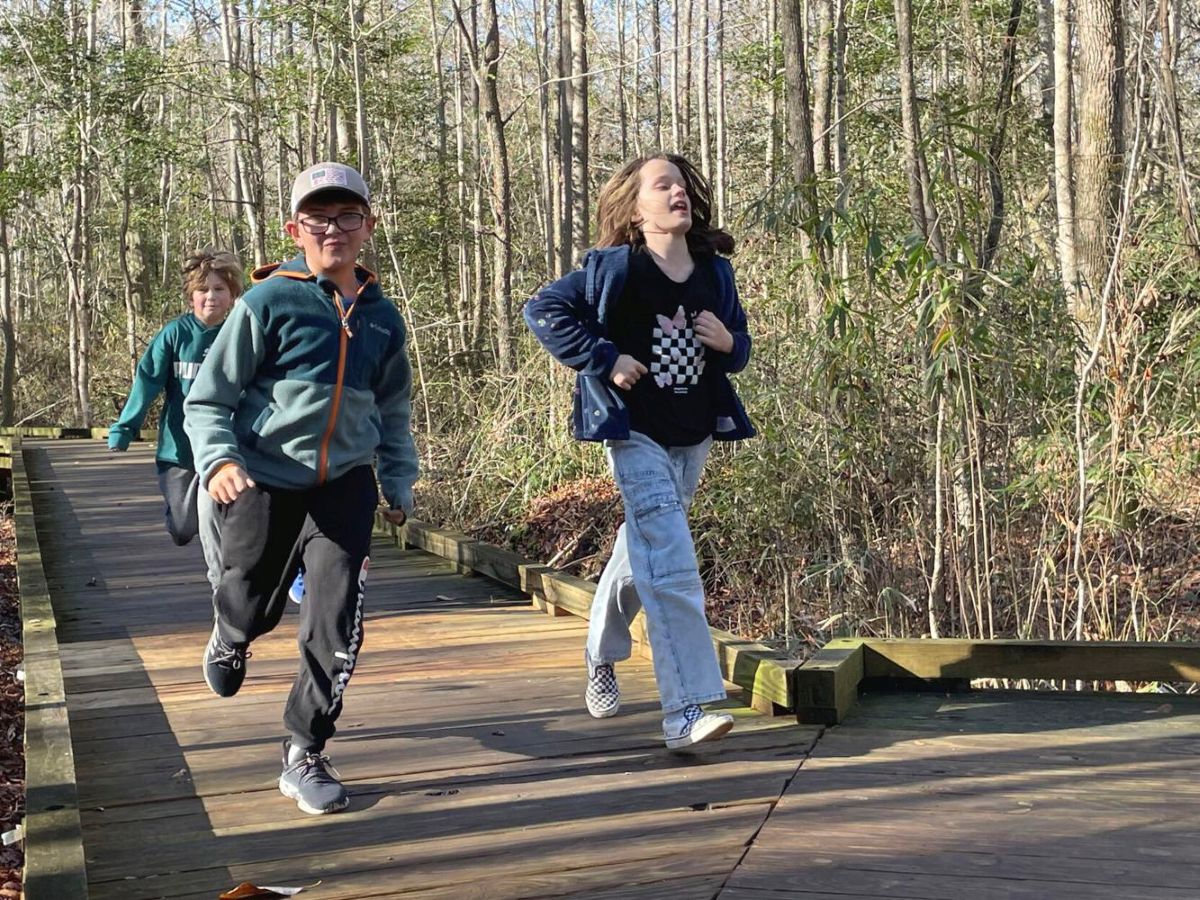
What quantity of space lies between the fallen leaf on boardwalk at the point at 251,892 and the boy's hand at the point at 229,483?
96cm

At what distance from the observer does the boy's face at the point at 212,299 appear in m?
5.90

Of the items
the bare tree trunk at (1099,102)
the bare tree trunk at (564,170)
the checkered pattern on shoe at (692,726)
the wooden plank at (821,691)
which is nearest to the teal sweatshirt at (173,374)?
the checkered pattern on shoe at (692,726)

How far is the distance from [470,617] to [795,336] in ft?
8.16

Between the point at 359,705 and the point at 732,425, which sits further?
the point at 359,705

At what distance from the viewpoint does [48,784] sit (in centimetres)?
332

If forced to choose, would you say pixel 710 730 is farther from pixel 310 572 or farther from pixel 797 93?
pixel 797 93

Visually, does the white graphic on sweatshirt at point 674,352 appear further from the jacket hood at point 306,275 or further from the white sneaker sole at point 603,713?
the white sneaker sole at point 603,713

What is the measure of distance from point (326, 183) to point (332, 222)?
0.12m

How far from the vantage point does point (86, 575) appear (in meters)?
8.27

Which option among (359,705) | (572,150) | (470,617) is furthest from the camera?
(572,150)

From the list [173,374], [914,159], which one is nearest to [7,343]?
[173,374]

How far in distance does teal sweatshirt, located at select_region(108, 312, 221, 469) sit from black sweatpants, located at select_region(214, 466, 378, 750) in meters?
2.24


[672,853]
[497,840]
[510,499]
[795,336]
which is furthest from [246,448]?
[510,499]

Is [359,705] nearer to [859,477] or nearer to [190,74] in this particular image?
[859,477]
